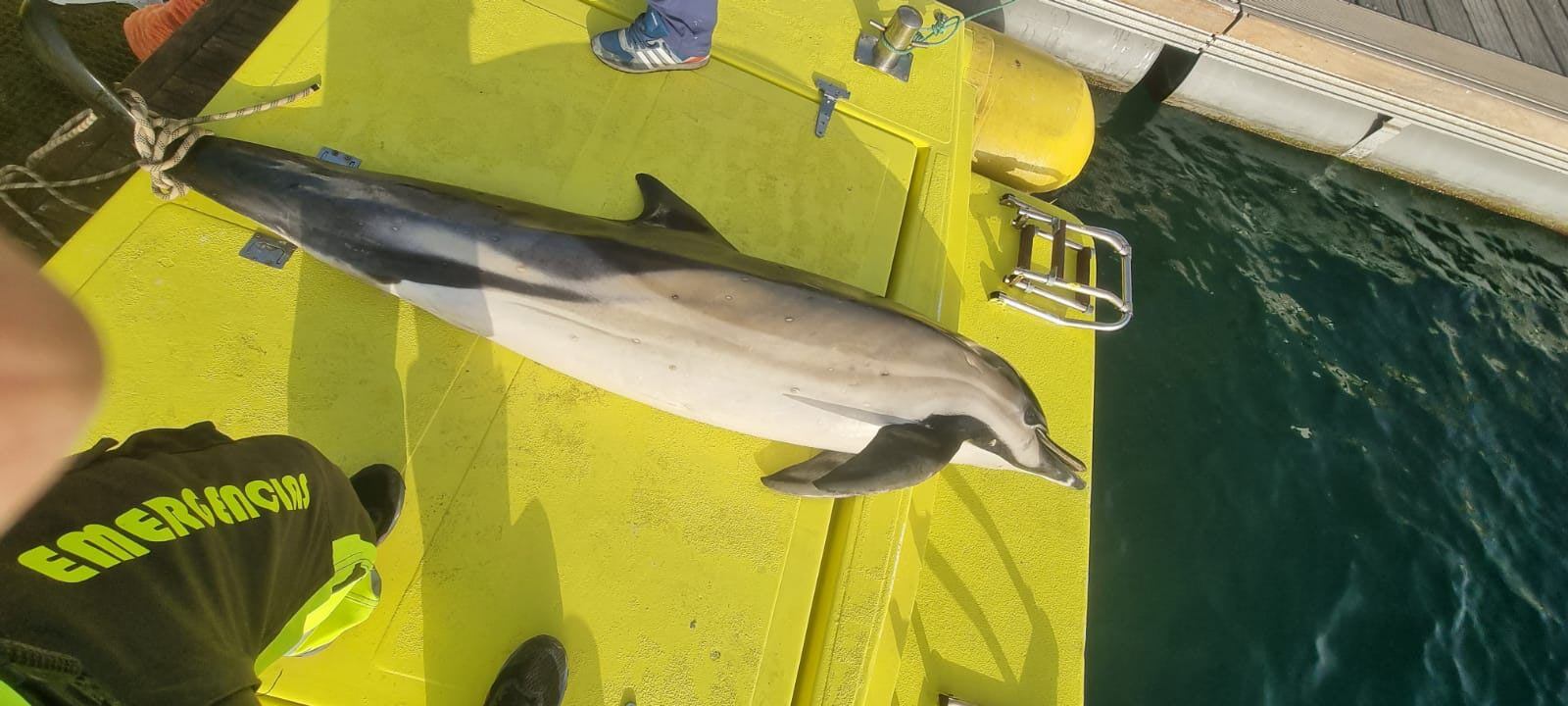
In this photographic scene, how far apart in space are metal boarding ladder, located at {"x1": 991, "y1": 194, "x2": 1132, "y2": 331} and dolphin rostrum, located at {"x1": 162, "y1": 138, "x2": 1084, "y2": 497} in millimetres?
1494

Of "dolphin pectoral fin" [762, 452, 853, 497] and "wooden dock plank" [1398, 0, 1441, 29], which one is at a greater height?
"wooden dock plank" [1398, 0, 1441, 29]

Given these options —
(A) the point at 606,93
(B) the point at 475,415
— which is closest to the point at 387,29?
(A) the point at 606,93

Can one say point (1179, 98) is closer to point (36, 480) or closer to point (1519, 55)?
point (1519, 55)

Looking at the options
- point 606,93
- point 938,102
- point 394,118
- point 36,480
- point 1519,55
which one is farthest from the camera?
point 1519,55

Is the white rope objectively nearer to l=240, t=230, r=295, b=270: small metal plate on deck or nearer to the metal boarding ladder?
l=240, t=230, r=295, b=270: small metal plate on deck

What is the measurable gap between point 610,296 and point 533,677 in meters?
1.50

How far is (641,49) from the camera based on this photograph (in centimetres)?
368

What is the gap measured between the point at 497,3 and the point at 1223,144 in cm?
708

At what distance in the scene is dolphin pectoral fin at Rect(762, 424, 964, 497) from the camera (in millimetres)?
3057

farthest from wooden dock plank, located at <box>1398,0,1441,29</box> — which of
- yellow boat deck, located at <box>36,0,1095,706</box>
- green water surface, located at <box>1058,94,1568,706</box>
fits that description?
yellow boat deck, located at <box>36,0,1095,706</box>

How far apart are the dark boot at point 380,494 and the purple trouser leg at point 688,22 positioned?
2458 mm

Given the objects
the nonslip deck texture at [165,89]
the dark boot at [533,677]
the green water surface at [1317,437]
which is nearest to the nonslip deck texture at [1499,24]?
the green water surface at [1317,437]

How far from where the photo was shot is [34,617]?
47.7 inches

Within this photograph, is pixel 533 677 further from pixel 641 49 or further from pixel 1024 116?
pixel 1024 116
